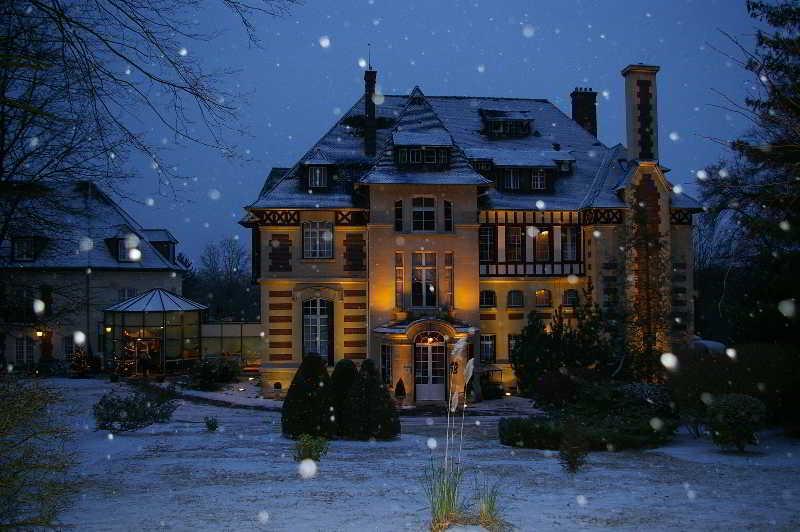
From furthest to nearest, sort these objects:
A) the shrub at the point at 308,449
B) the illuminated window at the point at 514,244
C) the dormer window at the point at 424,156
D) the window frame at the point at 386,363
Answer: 1. the illuminated window at the point at 514,244
2. the dormer window at the point at 424,156
3. the window frame at the point at 386,363
4. the shrub at the point at 308,449

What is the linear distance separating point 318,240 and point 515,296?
28.3ft

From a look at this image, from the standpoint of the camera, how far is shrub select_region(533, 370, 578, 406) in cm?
2172

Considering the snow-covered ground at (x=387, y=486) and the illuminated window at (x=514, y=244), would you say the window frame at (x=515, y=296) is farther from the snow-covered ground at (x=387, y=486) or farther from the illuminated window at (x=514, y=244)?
the snow-covered ground at (x=387, y=486)

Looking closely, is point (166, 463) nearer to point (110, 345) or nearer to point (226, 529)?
point (226, 529)

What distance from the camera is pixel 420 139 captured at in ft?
94.4

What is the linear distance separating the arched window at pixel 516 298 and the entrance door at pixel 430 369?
4713 millimetres

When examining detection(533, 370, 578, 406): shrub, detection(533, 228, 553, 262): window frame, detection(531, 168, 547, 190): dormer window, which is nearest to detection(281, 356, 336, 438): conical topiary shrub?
detection(533, 370, 578, 406): shrub

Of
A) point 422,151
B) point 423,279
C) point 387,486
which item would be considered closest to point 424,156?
point 422,151

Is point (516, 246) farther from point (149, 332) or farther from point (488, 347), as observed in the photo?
point (149, 332)

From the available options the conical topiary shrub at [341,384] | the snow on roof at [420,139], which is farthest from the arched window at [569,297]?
the conical topiary shrub at [341,384]

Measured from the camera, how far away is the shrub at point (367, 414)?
18.2m

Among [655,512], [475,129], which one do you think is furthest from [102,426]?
[475,129]

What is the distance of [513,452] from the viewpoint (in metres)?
16.8

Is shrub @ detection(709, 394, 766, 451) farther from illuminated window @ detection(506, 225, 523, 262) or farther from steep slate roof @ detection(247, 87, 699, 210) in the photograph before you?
illuminated window @ detection(506, 225, 523, 262)
